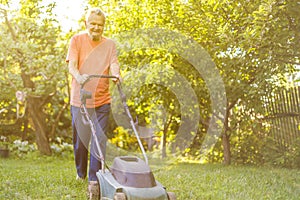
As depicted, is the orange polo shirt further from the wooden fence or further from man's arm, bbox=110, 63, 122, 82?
the wooden fence

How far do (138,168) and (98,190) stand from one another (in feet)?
1.67

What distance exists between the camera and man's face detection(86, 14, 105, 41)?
403 centimetres

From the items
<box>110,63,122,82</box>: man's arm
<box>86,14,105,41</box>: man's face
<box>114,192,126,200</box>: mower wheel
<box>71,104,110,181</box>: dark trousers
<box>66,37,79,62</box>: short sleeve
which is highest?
<box>86,14,105,41</box>: man's face

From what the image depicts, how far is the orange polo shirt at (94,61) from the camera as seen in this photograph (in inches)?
167

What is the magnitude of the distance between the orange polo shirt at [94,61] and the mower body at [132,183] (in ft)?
3.18

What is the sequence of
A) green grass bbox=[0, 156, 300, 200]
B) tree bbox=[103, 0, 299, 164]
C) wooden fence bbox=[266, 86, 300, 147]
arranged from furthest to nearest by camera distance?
wooden fence bbox=[266, 86, 300, 147] < tree bbox=[103, 0, 299, 164] < green grass bbox=[0, 156, 300, 200]

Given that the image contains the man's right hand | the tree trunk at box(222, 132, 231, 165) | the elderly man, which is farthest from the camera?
the tree trunk at box(222, 132, 231, 165)

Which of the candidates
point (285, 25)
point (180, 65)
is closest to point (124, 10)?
point (180, 65)

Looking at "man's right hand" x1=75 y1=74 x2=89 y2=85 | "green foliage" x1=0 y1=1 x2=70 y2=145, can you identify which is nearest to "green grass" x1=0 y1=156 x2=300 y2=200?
"man's right hand" x1=75 y1=74 x2=89 y2=85

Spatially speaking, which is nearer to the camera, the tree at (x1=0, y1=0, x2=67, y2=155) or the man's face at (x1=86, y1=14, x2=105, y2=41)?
the man's face at (x1=86, y1=14, x2=105, y2=41)

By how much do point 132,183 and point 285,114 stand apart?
4.39m

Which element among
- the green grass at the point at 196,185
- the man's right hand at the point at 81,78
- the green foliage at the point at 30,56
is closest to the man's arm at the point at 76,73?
the man's right hand at the point at 81,78

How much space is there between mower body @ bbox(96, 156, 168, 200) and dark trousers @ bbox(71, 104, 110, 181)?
0.65 m

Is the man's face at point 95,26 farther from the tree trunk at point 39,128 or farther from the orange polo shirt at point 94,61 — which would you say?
the tree trunk at point 39,128
